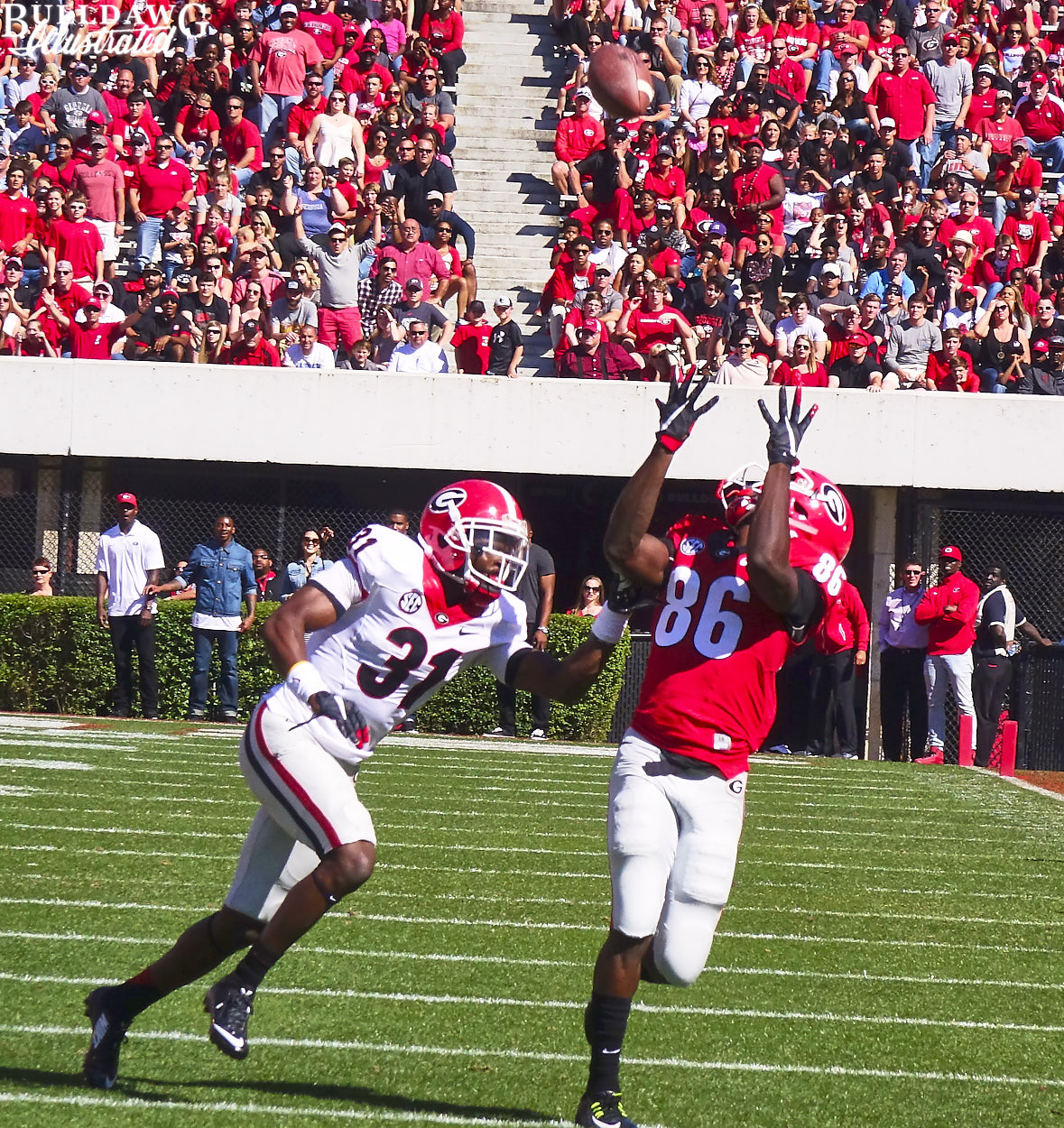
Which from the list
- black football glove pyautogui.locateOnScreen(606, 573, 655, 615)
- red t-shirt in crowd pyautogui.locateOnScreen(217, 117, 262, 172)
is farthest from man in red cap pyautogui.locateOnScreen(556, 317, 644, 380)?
black football glove pyautogui.locateOnScreen(606, 573, 655, 615)

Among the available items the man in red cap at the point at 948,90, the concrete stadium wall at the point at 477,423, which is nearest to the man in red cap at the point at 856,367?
the concrete stadium wall at the point at 477,423

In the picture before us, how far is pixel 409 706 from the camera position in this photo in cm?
463

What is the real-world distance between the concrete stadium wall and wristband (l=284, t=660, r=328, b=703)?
36.7 ft

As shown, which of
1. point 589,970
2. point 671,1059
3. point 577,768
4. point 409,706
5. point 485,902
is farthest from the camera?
point 577,768

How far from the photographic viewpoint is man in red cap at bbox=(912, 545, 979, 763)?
1405 cm

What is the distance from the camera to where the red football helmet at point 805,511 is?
4680 millimetres

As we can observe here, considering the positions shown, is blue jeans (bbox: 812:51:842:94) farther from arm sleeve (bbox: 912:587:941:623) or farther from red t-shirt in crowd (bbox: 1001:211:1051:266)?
arm sleeve (bbox: 912:587:941:623)

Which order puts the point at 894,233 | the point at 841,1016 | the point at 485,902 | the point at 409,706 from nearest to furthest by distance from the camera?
1. the point at 409,706
2. the point at 841,1016
3. the point at 485,902
4. the point at 894,233

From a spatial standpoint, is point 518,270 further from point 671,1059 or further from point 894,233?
point 671,1059

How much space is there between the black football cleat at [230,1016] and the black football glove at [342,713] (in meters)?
0.69

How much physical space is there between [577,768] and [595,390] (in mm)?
4589

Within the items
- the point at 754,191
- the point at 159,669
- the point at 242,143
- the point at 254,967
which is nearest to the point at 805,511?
the point at 254,967

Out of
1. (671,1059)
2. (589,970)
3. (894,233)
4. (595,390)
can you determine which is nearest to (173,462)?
(595,390)

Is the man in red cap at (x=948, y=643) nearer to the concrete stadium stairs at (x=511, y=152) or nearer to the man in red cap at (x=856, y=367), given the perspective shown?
the man in red cap at (x=856, y=367)
